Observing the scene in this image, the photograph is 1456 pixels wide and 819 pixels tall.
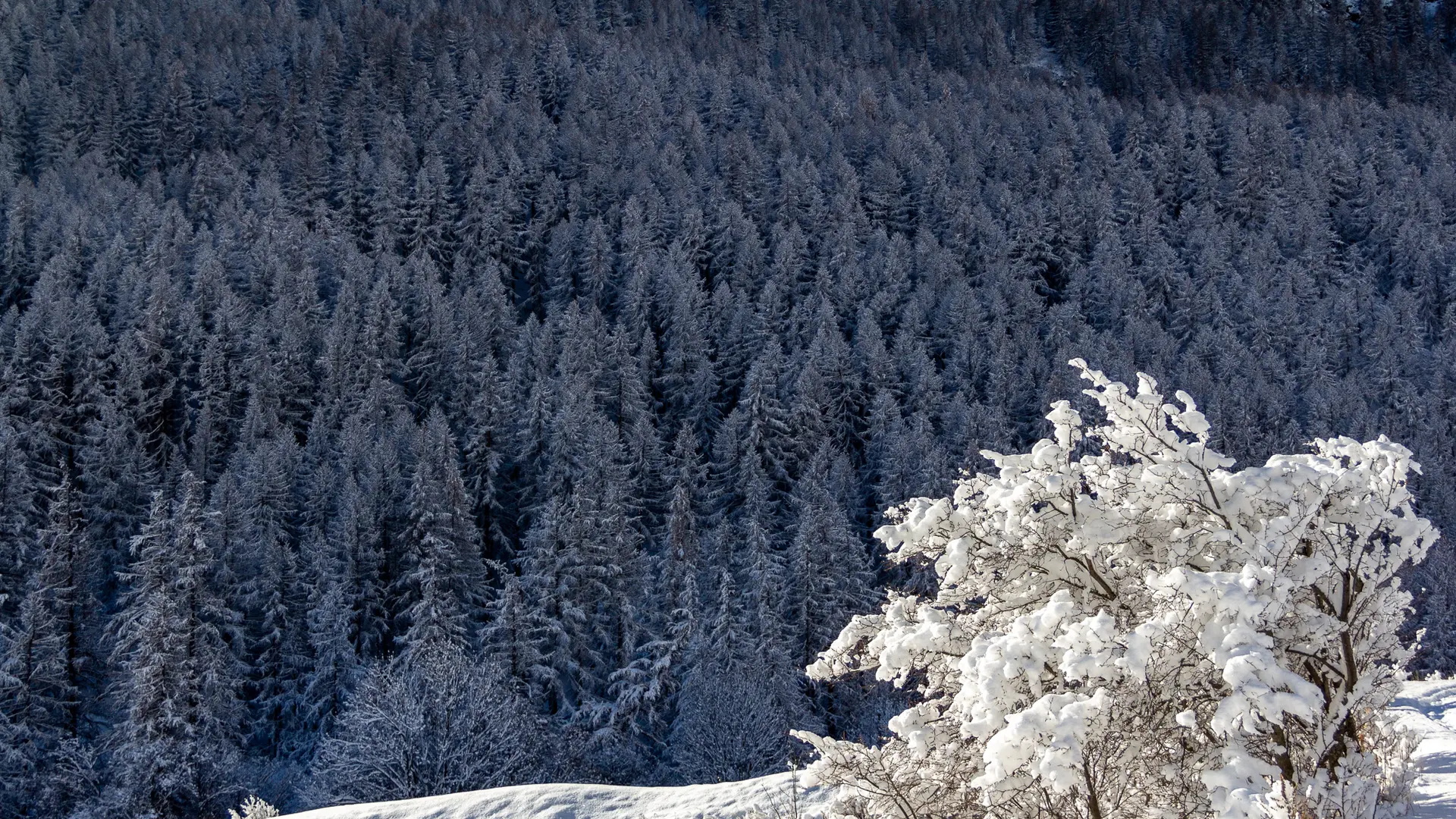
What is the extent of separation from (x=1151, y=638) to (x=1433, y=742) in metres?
5.19

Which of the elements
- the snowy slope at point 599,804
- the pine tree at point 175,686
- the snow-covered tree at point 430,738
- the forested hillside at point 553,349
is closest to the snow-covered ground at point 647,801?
the snowy slope at point 599,804

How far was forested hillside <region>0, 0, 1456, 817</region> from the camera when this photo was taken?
43.6 metres

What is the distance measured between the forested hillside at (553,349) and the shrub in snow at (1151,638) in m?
26.5

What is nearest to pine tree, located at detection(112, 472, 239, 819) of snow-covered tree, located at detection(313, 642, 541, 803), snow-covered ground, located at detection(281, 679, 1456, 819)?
snow-covered tree, located at detection(313, 642, 541, 803)

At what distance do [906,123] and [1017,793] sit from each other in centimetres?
13623

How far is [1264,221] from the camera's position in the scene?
380 ft

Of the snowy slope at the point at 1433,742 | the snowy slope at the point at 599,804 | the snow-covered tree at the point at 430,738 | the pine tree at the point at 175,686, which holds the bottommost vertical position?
the pine tree at the point at 175,686

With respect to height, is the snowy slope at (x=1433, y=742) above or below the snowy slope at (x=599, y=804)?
above

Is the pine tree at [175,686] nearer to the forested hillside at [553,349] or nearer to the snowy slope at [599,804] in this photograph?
the forested hillside at [553,349]

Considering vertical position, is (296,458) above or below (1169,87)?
below

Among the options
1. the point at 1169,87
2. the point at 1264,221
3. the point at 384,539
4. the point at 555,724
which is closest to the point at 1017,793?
the point at 555,724

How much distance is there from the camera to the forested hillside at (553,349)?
4356 centimetres

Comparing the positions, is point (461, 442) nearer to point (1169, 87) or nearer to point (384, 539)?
point (384, 539)

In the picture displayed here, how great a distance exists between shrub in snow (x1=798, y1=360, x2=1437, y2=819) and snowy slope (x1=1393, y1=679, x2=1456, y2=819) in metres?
0.39
